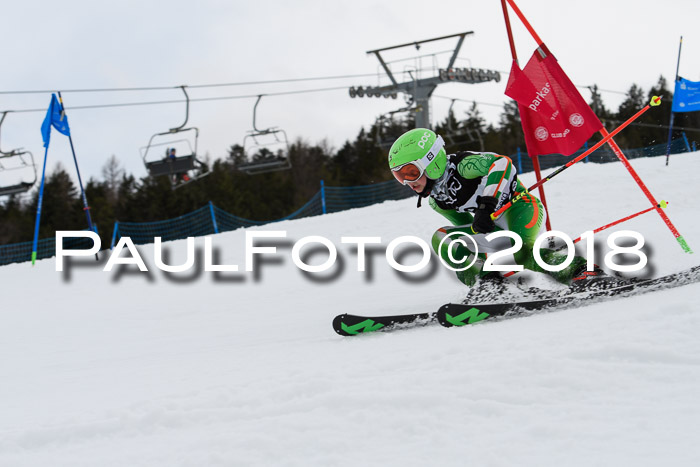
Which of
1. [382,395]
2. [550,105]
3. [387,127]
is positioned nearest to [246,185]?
[387,127]

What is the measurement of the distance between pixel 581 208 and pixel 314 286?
480 cm

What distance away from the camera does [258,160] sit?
1722cm

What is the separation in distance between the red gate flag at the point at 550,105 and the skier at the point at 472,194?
35.9 inches

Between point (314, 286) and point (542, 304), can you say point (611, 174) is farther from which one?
point (542, 304)

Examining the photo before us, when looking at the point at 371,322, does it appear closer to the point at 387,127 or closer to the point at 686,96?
the point at 686,96

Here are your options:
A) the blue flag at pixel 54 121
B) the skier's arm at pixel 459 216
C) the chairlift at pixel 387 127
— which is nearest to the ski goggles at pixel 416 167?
the skier's arm at pixel 459 216

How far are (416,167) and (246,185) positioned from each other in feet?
143

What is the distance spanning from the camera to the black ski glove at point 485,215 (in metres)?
3.82

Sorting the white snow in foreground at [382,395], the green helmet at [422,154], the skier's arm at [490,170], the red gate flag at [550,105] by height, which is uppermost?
the red gate flag at [550,105]

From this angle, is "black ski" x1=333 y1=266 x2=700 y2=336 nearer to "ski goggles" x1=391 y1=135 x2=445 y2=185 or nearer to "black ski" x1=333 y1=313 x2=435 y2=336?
"black ski" x1=333 y1=313 x2=435 y2=336

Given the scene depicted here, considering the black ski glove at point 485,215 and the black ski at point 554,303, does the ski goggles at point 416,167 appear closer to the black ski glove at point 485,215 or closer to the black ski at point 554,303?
the black ski glove at point 485,215

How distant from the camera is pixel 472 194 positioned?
13.5 feet

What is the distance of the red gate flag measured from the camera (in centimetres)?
485

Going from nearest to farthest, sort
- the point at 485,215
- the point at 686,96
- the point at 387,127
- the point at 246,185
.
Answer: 1. the point at 485,215
2. the point at 686,96
3. the point at 387,127
4. the point at 246,185
